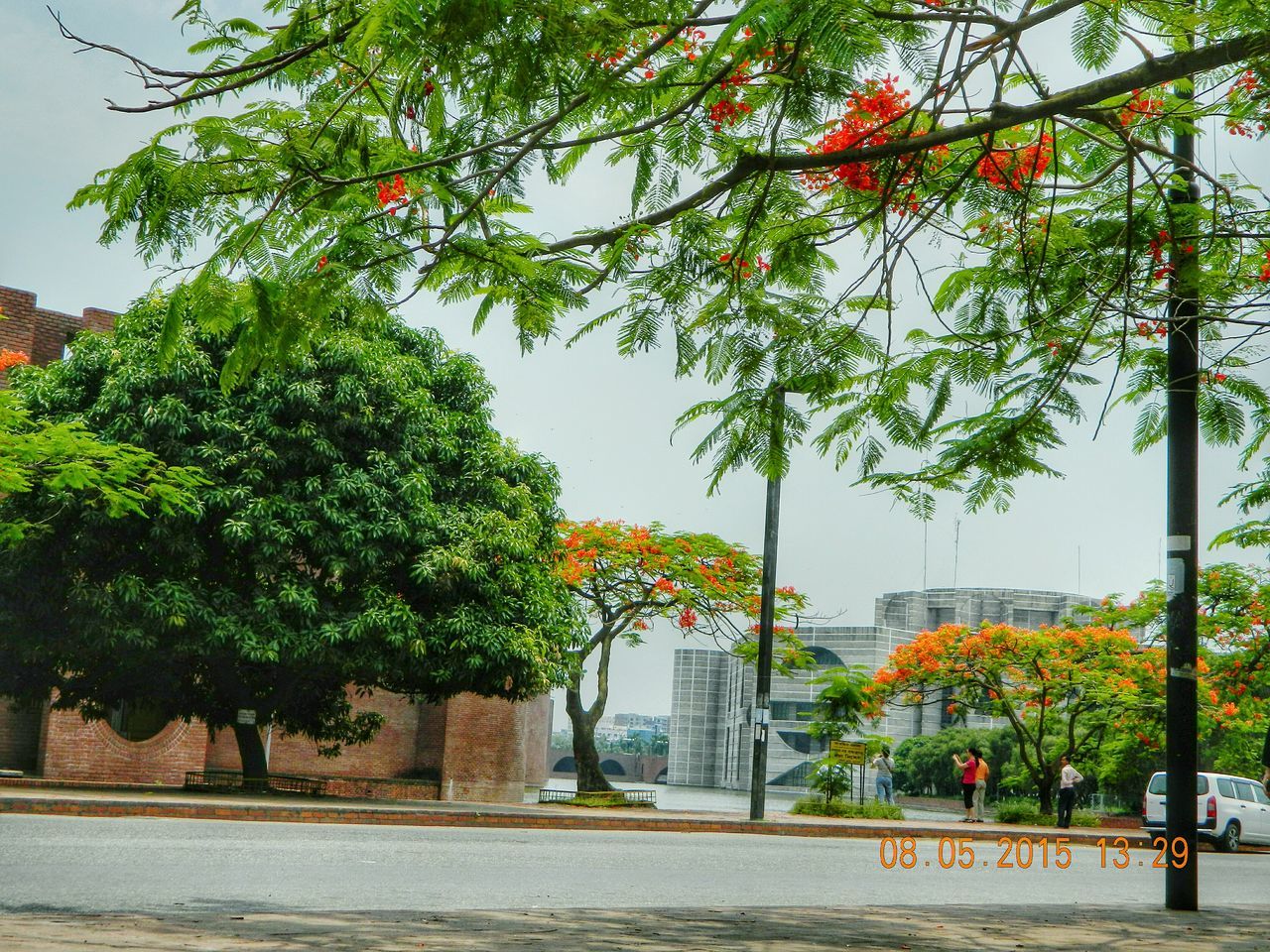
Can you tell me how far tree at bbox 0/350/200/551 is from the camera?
17219 mm

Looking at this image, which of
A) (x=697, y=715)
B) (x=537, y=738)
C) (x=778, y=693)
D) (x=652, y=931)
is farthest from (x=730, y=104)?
(x=697, y=715)

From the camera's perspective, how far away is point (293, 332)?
588cm

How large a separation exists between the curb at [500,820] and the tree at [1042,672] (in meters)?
3.29

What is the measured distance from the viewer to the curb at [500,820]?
54.2 feet

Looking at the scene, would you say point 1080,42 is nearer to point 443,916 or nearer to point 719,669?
point 443,916

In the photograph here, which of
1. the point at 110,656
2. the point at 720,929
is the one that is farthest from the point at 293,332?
the point at 110,656

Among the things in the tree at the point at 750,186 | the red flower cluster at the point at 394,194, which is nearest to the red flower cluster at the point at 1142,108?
the tree at the point at 750,186

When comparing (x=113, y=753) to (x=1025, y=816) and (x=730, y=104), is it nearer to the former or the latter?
(x=1025, y=816)

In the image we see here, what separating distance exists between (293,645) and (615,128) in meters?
15.8

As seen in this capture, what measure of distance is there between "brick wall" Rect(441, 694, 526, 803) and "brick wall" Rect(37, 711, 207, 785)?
706cm

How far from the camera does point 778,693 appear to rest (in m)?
75.6

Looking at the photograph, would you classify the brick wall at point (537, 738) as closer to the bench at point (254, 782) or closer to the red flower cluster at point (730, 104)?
the bench at point (254, 782)

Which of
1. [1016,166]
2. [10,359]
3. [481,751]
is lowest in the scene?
[481,751]

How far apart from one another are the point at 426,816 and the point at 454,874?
8.91 metres
